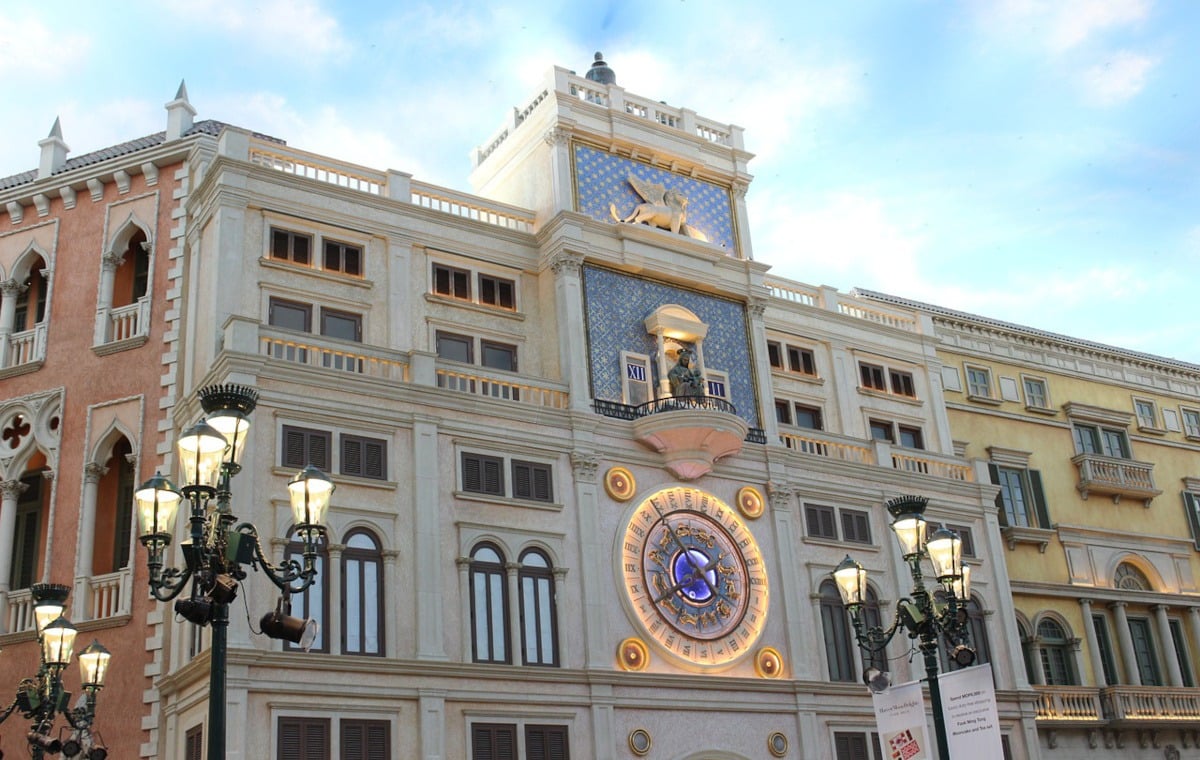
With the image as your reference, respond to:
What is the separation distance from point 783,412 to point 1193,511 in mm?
15549

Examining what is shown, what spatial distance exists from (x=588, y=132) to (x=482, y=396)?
777cm

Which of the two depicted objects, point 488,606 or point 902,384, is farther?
point 902,384

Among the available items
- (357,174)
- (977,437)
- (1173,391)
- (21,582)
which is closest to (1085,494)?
(977,437)

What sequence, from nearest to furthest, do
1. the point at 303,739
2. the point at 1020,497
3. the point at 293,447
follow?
1. the point at 303,739
2. the point at 293,447
3. the point at 1020,497

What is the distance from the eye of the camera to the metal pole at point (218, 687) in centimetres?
1138

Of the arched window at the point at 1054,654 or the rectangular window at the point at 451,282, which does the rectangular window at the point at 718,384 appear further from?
the arched window at the point at 1054,654

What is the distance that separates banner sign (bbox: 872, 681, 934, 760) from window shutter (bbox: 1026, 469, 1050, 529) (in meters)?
20.9

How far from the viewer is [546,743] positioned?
23719 mm

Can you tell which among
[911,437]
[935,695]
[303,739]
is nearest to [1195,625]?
[911,437]

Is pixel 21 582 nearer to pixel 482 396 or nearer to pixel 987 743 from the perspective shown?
pixel 482 396

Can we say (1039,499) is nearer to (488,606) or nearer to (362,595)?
(488,606)

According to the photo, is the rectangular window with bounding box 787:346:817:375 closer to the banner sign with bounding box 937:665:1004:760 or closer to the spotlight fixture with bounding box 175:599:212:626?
the banner sign with bounding box 937:665:1004:760

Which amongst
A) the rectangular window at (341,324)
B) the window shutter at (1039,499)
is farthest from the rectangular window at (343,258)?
the window shutter at (1039,499)

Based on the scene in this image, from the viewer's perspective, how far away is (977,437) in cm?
3653
